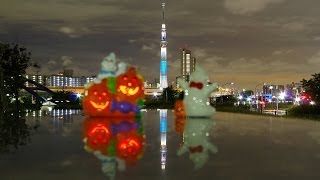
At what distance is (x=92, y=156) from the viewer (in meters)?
13.3

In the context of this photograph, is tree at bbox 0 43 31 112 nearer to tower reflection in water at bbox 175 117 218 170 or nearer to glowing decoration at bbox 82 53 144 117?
glowing decoration at bbox 82 53 144 117

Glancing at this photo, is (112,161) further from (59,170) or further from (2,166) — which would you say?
(2,166)

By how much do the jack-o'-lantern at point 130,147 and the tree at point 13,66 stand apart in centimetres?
3367

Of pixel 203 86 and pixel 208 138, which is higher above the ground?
pixel 203 86

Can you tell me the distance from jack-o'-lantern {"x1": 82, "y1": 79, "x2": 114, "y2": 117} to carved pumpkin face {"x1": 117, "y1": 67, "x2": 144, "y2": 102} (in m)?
0.75

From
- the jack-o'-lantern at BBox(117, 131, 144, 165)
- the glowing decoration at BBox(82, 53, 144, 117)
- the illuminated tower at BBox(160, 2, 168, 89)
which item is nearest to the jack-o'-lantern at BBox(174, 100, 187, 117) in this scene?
the glowing decoration at BBox(82, 53, 144, 117)

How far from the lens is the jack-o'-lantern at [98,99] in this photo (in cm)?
3067

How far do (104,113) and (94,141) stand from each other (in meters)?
14.2

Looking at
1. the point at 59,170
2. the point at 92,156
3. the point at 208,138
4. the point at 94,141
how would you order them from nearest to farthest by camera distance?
the point at 59,170, the point at 92,156, the point at 94,141, the point at 208,138


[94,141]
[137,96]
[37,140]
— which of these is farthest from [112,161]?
[137,96]

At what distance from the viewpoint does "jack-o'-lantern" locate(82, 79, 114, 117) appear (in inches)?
1208

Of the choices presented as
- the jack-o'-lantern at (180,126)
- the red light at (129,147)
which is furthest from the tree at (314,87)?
the red light at (129,147)

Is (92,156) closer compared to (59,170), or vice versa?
(59,170)

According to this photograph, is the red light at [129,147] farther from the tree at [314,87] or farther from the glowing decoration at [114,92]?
the tree at [314,87]
